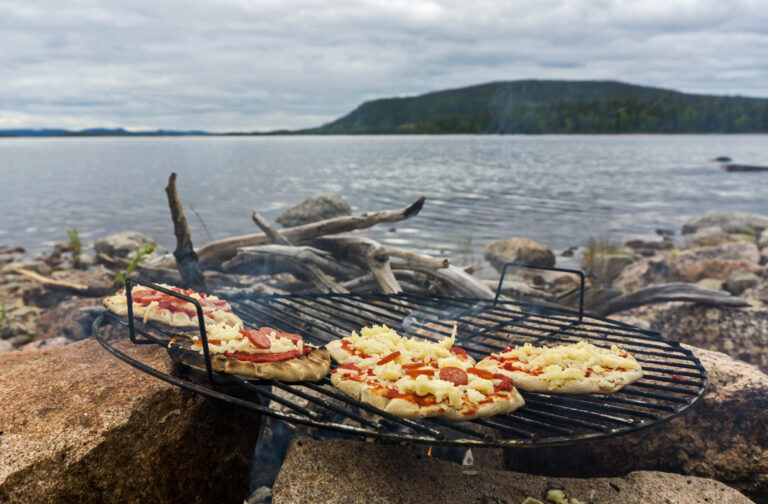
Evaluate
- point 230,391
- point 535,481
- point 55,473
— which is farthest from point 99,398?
point 535,481

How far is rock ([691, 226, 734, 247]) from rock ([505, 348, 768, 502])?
1547cm

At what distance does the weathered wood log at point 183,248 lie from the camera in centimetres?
645

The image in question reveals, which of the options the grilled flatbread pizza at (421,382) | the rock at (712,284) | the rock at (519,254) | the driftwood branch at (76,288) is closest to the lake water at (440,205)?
the rock at (519,254)

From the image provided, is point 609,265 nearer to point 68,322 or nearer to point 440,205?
point 68,322

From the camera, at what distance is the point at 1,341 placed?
750 centimetres

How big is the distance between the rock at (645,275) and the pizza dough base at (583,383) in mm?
8019

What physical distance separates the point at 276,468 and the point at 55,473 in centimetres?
195

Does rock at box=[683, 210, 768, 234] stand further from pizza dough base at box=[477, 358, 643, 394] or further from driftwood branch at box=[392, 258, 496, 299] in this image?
pizza dough base at box=[477, 358, 643, 394]

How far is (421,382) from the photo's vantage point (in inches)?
125

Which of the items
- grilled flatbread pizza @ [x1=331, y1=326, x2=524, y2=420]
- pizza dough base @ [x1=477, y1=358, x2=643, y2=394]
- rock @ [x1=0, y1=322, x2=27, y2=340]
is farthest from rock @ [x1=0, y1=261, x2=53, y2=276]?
pizza dough base @ [x1=477, y1=358, x2=643, y2=394]

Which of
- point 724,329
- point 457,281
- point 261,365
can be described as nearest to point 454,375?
point 261,365

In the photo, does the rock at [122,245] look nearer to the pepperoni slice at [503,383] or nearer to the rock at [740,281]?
the pepperoni slice at [503,383]

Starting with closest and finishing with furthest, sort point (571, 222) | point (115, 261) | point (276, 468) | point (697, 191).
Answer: point (276, 468) < point (115, 261) < point (571, 222) < point (697, 191)

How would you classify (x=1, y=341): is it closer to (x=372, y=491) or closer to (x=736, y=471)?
(x=372, y=491)
